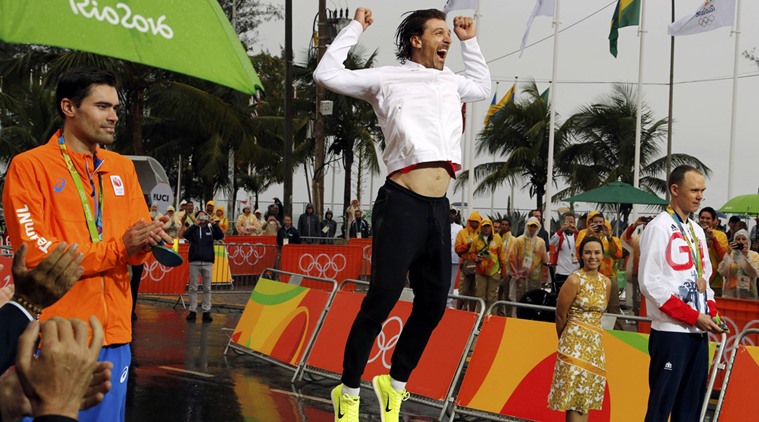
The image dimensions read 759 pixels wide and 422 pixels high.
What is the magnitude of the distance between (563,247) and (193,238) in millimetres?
6178

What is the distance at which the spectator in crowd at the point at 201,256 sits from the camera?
16.9 m

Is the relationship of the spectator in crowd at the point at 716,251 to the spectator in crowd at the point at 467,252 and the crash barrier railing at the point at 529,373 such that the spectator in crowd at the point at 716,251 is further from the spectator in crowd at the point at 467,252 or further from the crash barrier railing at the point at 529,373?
the crash barrier railing at the point at 529,373

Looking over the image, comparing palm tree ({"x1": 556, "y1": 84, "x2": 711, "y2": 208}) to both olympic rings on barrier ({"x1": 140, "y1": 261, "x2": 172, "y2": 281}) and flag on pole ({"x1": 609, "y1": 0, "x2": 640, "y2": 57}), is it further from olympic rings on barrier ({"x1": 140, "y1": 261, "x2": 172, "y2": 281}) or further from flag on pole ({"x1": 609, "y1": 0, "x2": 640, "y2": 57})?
olympic rings on barrier ({"x1": 140, "y1": 261, "x2": 172, "y2": 281})

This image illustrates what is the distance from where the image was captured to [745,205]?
Answer: 19.8 m

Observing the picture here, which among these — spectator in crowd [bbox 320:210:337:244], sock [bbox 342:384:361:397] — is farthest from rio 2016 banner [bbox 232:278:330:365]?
spectator in crowd [bbox 320:210:337:244]

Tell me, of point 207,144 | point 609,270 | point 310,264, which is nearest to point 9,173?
point 609,270

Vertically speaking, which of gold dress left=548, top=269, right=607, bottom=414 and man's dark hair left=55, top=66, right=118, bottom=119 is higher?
man's dark hair left=55, top=66, right=118, bottom=119

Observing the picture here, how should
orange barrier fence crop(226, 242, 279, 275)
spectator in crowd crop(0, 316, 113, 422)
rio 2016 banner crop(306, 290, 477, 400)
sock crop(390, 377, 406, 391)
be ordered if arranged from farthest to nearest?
orange barrier fence crop(226, 242, 279, 275) → rio 2016 banner crop(306, 290, 477, 400) → sock crop(390, 377, 406, 391) → spectator in crowd crop(0, 316, 113, 422)

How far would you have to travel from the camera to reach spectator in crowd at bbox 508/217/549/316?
16.2 m

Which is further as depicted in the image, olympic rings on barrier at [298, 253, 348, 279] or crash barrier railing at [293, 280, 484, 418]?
olympic rings on barrier at [298, 253, 348, 279]

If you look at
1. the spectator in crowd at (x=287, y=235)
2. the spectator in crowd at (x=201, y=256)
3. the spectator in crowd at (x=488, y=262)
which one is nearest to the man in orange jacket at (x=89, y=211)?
the spectator in crowd at (x=488, y=262)

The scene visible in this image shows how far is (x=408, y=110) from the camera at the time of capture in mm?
5070

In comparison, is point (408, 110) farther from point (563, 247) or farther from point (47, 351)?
point (563, 247)

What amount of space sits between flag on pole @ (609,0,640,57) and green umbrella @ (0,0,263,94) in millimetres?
28736
